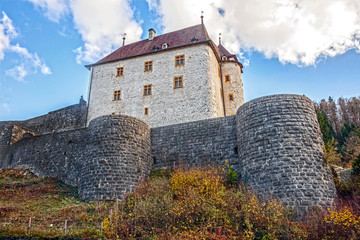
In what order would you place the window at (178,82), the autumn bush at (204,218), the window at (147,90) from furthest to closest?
the window at (147,90)
the window at (178,82)
the autumn bush at (204,218)

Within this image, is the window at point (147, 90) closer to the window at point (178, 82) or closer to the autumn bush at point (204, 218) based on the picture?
the window at point (178, 82)

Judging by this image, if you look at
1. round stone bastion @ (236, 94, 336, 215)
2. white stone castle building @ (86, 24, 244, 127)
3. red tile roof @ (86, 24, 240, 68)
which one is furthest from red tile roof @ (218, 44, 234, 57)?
round stone bastion @ (236, 94, 336, 215)

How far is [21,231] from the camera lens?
35.0 feet

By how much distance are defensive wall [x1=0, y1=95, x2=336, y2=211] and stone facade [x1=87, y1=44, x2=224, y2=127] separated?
19.7 ft

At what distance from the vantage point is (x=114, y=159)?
15336 millimetres

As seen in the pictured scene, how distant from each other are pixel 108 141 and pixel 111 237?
6269 millimetres

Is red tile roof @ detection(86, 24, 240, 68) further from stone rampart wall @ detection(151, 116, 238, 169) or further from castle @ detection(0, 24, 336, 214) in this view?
stone rampart wall @ detection(151, 116, 238, 169)

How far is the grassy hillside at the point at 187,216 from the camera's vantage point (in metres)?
10.4

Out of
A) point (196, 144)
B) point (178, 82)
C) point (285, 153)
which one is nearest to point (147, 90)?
point (178, 82)

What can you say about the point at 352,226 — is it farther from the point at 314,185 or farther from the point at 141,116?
the point at 141,116

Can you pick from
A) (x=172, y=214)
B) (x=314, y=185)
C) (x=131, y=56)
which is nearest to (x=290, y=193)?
(x=314, y=185)

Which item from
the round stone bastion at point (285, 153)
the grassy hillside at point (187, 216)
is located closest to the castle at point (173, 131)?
the round stone bastion at point (285, 153)

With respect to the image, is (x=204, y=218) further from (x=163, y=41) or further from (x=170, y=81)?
(x=163, y=41)

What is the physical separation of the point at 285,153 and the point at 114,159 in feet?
26.6
